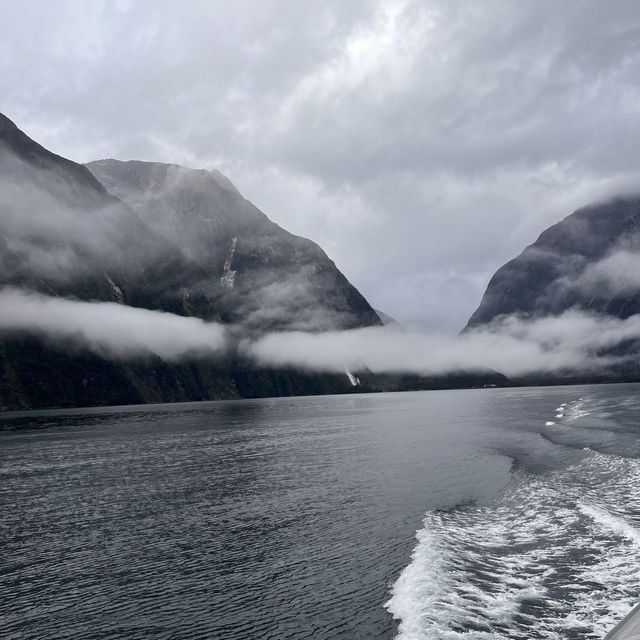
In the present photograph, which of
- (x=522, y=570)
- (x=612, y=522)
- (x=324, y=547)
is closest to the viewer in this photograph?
(x=522, y=570)

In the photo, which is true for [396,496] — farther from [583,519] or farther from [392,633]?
[392,633]

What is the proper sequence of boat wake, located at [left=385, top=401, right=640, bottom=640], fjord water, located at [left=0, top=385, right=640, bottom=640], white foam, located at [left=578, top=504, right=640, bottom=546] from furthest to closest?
white foam, located at [left=578, top=504, right=640, bottom=546], fjord water, located at [left=0, top=385, right=640, bottom=640], boat wake, located at [left=385, top=401, right=640, bottom=640]

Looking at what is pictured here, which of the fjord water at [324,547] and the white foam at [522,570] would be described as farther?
the fjord water at [324,547]

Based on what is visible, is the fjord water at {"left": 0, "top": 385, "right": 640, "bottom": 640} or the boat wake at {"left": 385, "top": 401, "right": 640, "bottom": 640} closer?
the boat wake at {"left": 385, "top": 401, "right": 640, "bottom": 640}

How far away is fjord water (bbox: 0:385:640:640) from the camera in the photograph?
664 inches

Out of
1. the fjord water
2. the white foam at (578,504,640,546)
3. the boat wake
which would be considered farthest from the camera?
the white foam at (578,504,640,546)

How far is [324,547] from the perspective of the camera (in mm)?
24406

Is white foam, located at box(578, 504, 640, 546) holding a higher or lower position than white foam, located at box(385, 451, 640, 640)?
lower

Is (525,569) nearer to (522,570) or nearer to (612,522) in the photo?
(522,570)

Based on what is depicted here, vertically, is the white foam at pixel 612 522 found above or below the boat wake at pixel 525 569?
below

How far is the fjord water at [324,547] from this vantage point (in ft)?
55.4

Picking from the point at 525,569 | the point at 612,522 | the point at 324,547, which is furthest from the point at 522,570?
the point at 612,522

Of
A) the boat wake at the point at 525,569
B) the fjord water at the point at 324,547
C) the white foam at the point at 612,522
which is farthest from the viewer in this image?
the white foam at the point at 612,522

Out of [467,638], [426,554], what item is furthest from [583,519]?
[467,638]
